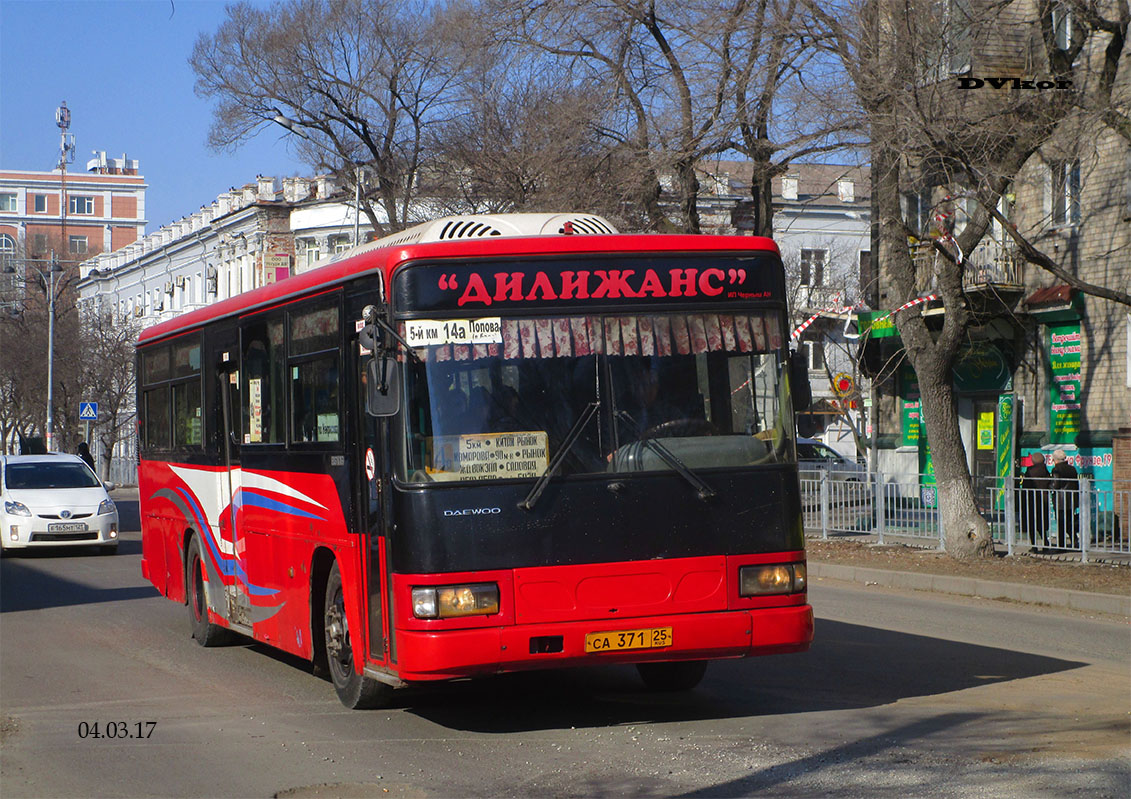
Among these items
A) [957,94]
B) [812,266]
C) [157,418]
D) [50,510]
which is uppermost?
[812,266]

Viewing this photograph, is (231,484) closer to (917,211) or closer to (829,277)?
(917,211)

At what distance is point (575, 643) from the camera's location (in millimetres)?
7688

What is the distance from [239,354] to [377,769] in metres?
4.74

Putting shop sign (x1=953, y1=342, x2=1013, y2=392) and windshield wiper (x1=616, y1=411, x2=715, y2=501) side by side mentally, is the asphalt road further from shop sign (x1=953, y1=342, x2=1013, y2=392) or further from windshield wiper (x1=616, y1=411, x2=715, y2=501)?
shop sign (x1=953, y1=342, x2=1013, y2=392)

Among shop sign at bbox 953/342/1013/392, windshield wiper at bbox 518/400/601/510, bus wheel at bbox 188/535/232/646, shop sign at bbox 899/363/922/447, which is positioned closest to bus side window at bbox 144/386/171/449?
bus wheel at bbox 188/535/232/646

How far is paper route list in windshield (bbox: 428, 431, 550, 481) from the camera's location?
25.3 ft

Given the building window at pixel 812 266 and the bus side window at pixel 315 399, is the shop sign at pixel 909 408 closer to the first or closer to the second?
the building window at pixel 812 266

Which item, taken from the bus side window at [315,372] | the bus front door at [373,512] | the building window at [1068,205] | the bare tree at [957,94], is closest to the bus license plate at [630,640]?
the bus front door at [373,512]

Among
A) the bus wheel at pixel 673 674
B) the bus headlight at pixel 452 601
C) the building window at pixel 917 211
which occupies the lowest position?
the bus wheel at pixel 673 674

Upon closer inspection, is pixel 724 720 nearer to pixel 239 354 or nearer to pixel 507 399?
pixel 507 399

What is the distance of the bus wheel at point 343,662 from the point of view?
8750 millimetres

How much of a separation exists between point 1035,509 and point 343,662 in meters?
12.6

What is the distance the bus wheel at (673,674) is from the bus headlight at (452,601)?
85.2 inches

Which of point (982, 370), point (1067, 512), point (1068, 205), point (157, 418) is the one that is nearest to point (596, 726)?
point (157, 418)
